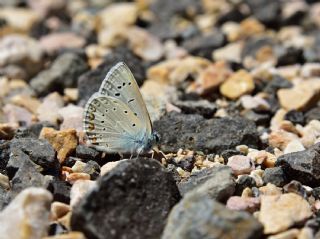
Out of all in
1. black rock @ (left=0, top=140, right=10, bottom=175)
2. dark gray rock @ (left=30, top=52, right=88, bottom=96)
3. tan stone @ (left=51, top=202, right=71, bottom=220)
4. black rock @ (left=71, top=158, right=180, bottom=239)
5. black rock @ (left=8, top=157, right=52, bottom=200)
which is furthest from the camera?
dark gray rock @ (left=30, top=52, right=88, bottom=96)

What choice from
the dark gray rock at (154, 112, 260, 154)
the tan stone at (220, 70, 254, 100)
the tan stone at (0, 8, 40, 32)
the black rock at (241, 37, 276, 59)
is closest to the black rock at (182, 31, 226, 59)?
the black rock at (241, 37, 276, 59)

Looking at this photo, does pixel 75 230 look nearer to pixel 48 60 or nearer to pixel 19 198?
pixel 19 198

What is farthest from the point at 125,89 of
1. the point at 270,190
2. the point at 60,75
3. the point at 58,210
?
the point at 60,75

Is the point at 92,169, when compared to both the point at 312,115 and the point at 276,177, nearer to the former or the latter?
the point at 276,177

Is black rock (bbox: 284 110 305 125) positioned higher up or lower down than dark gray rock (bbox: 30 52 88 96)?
lower down

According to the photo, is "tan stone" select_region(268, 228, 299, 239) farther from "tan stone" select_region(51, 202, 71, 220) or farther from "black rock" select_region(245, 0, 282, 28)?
"black rock" select_region(245, 0, 282, 28)

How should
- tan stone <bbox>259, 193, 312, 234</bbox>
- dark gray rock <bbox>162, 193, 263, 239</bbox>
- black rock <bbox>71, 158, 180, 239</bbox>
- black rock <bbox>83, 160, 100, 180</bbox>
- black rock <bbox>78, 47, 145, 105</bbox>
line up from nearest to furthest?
dark gray rock <bbox>162, 193, 263, 239</bbox> < black rock <bbox>71, 158, 180, 239</bbox> < tan stone <bbox>259, 193, 312, 234</bbox> < black rock <bbox>83, 160, 100, 180</bbox> < black rock <bbox>78, 47, 145, 105</bbox>

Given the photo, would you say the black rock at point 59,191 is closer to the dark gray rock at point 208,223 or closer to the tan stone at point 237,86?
the dark gray rock at point 208,223
